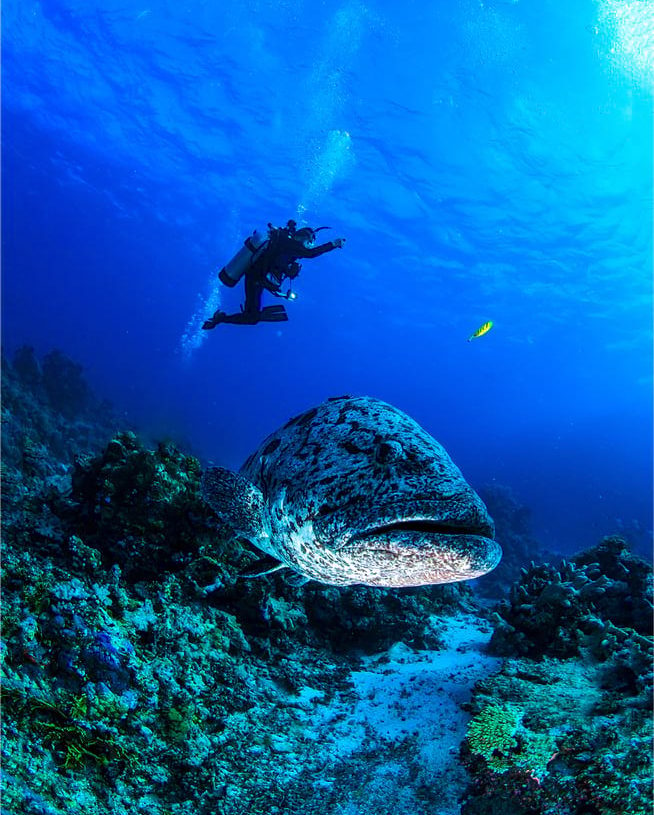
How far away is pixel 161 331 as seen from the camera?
10375 cm

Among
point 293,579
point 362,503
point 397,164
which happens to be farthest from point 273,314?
point 397,164

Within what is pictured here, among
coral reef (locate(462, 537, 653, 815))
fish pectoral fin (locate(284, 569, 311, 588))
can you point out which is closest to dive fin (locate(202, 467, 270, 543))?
fish pectoral fin (locate(284, 569, 311, 588))

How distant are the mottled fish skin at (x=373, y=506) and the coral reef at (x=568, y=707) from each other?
1.85 meters

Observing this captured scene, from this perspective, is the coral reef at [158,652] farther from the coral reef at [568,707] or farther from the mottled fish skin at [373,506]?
the mottled fish skin at [373,506]

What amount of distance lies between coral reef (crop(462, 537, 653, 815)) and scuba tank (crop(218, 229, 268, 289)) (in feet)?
29.0

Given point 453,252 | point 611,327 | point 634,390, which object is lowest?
point 453,252

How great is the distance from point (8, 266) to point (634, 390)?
111 meters

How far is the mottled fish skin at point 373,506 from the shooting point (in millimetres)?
2074

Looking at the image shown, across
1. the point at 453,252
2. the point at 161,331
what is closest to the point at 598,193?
the point at 453,252

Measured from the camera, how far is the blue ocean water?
66.1ft

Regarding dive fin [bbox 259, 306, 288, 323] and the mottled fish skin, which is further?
dive fin [bbox 259, 306, 288, 323]

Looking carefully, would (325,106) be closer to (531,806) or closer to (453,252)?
(453,252)

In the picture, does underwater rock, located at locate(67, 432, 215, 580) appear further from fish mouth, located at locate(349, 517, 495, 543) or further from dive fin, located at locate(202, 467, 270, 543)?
fish mouth, located at locate(349, 517, 495, 543)

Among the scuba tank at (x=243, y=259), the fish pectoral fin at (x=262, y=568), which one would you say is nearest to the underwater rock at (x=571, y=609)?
the fish pectoral fin at (x=262, y=568)
